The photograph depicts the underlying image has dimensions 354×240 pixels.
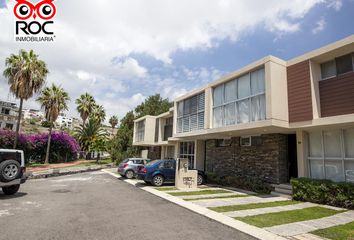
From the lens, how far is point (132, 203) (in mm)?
8984

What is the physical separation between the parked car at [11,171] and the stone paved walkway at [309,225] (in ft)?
32.0

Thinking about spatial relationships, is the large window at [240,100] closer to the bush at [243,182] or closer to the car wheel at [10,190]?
the bush at [243,182]

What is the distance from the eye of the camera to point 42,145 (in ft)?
110

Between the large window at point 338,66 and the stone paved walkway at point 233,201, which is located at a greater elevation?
the large window at point 338,66

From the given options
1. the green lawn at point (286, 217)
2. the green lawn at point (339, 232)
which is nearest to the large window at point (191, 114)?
the green lawn at point (286, 217)

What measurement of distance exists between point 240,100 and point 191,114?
16.7 ft

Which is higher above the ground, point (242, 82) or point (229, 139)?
point (242, 82)

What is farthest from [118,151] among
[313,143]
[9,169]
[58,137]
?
[313,143]

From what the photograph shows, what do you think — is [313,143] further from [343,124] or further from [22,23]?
[22,23]

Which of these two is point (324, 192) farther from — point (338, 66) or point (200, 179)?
point (200, 179)

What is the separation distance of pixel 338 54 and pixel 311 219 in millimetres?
7119

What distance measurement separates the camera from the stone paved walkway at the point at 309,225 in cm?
588

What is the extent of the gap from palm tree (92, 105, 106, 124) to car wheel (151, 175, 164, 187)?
3552 centimetres

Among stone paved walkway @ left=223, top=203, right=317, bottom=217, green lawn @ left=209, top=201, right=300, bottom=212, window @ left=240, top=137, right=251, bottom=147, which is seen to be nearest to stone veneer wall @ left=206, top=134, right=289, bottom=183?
window @ left=240, top=137, right=251, bottom=147
